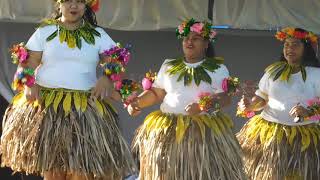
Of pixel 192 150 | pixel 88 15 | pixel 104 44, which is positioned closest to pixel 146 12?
pixel 88 15

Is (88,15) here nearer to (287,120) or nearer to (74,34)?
(74,34)

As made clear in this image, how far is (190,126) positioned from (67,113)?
0.76m

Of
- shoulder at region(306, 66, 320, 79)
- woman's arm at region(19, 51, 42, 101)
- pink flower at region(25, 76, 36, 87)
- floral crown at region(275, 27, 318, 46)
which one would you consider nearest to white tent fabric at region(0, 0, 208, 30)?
floral crown at region(275, 27, 318, 46)

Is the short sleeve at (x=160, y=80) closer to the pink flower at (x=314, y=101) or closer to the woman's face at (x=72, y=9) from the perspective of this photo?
the woman's face at (x=72, y=9)

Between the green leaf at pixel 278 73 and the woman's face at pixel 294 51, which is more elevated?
the woman's face at pixel 294 51

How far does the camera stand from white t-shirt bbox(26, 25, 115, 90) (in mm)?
3539

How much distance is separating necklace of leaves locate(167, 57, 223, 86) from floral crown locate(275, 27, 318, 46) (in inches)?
21.3

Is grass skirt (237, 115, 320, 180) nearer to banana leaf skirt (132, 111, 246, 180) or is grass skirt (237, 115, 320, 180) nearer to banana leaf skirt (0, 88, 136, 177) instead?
banana leaf skirt (132, 111, 246, 180)

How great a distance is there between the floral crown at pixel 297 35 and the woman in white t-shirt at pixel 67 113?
49.4 inches

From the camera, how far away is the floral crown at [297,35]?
4273 millimetres

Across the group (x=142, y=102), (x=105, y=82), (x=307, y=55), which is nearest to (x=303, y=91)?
(x=307, y=55)

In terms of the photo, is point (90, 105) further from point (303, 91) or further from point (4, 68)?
point (4, 68)

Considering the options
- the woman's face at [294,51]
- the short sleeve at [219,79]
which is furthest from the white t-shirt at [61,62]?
the woman's face at [294,51]

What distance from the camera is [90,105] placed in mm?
3562
